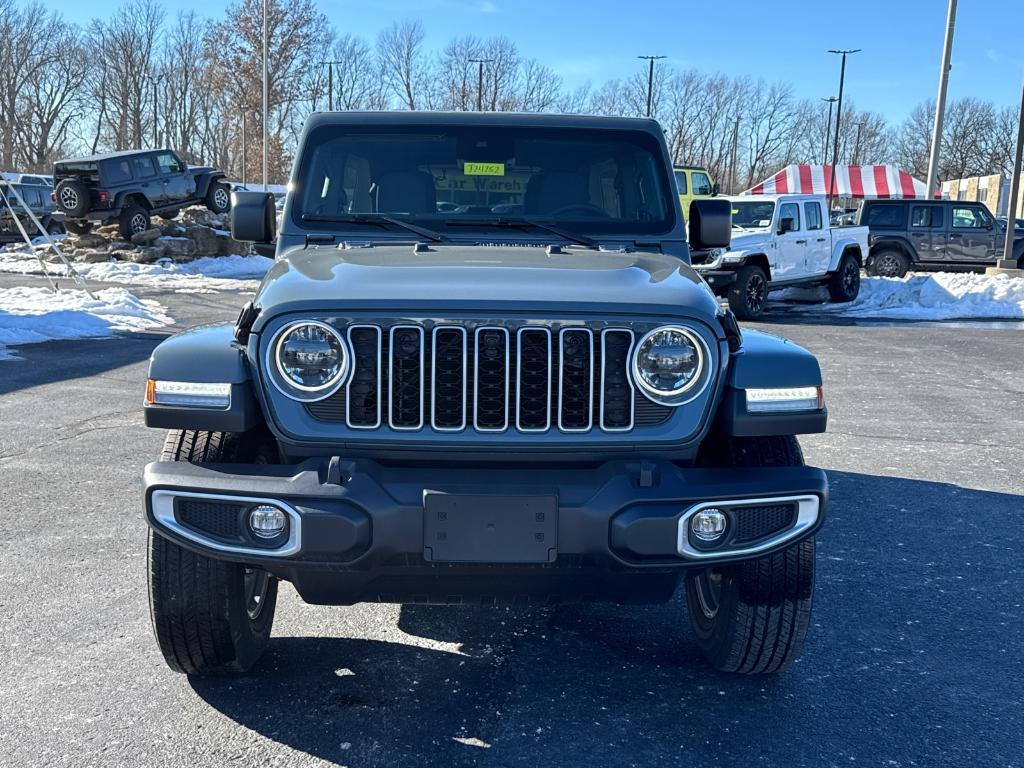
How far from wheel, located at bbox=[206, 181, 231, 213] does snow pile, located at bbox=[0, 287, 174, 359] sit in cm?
1109

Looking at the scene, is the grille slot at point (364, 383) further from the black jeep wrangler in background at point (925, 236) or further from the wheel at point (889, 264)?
the wheel at point (889, 264)

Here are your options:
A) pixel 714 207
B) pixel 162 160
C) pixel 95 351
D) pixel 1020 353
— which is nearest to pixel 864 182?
pixel 162 160

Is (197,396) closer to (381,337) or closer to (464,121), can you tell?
(381,337)

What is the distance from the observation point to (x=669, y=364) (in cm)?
280

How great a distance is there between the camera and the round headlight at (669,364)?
2.78 m

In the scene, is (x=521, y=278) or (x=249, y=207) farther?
(x=249, y=207)

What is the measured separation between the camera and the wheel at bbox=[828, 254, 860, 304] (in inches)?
691

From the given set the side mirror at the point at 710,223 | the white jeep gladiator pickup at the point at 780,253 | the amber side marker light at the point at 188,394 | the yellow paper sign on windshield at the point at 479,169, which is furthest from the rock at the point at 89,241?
the amber side marker light at the point at 188,394

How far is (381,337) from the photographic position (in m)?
2.72

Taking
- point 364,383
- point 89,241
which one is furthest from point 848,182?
point 364,383

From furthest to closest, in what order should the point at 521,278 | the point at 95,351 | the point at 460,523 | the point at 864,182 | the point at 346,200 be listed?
1. the point at 864,182
2. the point at 95,351
3. the point at 346,200
4. the point at 521,278
5. the point at 460,523

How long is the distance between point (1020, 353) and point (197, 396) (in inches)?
464

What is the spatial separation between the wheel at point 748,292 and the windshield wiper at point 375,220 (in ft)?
37.7

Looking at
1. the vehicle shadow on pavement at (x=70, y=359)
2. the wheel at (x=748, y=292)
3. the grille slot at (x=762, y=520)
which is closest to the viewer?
the grille slot at (x=762, y=520)
